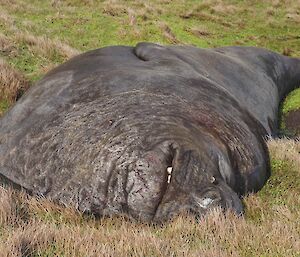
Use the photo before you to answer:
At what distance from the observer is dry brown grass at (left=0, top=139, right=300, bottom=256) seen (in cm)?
299

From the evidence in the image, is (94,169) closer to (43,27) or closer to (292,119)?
(292,119)

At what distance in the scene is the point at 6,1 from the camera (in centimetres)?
1698

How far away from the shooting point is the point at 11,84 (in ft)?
24.6

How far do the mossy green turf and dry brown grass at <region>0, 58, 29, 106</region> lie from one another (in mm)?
209

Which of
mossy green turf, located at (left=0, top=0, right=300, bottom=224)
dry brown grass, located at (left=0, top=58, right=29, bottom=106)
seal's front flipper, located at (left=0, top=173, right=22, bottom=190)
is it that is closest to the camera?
seal's front flipper, located at (left=0, top=173, right=22, bottom=190)

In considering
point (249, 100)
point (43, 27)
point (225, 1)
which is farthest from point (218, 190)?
point (225, 1)

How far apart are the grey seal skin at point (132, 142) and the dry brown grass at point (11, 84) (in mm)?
1574

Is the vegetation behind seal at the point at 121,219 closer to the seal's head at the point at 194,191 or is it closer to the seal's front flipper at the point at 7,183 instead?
the seal's head at the point at 194,191

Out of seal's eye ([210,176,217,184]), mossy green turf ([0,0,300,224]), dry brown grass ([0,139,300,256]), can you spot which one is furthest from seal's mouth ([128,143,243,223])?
mossy green turf ([0,0,300,224])

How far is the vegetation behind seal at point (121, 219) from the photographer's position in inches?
121

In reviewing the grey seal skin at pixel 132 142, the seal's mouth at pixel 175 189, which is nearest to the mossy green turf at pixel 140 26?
the grey seal skin at pixel 132 142

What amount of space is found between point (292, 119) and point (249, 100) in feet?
7.10

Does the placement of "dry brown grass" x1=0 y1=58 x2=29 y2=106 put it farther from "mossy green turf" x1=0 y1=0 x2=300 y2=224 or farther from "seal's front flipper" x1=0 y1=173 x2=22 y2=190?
"seal's front flipper" x1=0 y1=173 x2=22 y2=190

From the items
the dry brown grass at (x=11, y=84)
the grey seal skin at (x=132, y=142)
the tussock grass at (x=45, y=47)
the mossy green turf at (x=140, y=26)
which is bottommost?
the mossy green turf at (x=140, y=26)
